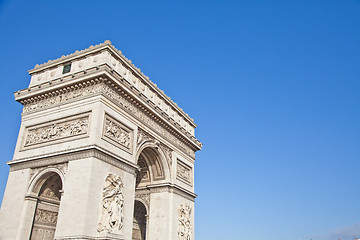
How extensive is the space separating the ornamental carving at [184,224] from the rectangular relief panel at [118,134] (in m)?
6.19

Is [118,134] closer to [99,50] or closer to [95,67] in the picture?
[95,67]

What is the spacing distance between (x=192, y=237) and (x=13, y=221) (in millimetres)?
10832

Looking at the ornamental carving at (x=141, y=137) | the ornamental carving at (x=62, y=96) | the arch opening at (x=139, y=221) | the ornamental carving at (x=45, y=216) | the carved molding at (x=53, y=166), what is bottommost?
the ornamental carving at (x=45, y=216)

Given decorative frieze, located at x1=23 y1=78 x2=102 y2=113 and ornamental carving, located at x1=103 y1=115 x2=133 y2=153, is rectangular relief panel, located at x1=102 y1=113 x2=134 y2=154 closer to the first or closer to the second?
ornamental carving, located at x1=103 y1=115 x2=133 y2=153

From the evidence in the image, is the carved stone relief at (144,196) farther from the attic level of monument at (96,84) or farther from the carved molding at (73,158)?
the carved molding at (73,158)

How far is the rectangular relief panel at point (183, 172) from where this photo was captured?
71.4 feet

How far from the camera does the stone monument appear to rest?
1441 centimetres

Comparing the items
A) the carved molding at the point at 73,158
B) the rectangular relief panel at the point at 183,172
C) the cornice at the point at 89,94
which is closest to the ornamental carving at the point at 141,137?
Result: the cornice at the point at 89,94

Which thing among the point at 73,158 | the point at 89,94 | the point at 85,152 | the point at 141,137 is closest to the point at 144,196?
the point at 141,137

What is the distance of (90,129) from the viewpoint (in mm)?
15180

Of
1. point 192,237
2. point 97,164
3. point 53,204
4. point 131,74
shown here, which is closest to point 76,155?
point 97,164

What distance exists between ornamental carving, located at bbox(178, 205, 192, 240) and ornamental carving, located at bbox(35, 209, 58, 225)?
7.41m

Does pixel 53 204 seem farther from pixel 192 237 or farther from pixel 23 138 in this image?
pixel 192 237

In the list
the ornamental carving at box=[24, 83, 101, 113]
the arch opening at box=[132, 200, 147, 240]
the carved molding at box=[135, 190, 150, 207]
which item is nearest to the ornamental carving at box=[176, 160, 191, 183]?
the carved molding at box=[135, 190, 150, 207]
